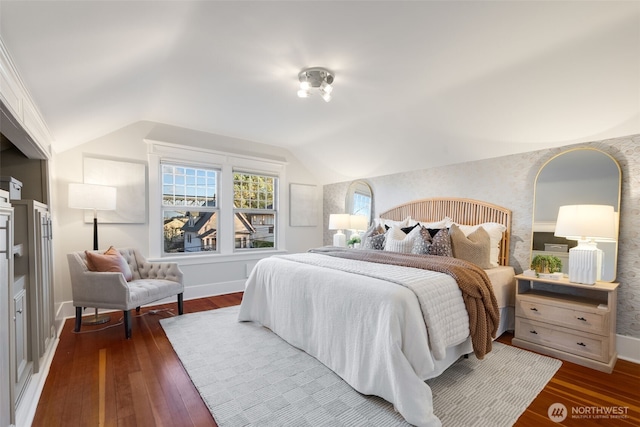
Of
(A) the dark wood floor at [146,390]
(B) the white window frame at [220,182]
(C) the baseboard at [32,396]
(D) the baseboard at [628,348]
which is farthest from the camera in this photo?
(B) the white window frame at [220,182]

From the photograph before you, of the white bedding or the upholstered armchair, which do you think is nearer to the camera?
the white bedding

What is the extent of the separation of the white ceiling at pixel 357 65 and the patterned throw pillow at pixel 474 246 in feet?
3.47

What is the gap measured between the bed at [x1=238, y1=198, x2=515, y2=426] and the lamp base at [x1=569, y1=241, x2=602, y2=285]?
563 millimetres

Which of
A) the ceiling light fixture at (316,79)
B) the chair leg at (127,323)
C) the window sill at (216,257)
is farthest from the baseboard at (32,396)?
the ceiling light fixture at (316,79)

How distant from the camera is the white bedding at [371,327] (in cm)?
166

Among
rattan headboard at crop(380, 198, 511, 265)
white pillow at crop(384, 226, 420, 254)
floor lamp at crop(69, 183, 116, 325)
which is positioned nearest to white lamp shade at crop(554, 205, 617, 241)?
rattan headboard at crop(380, 198, 511, 265)

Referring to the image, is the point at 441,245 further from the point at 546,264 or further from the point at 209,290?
the point at 209,290

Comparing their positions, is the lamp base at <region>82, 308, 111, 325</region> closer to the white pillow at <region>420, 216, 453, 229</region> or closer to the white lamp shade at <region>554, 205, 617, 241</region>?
the white pillow at <region>420, 216, 453, 229</region>

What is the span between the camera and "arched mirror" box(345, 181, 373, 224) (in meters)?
4.89

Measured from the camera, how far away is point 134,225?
12.4 feet

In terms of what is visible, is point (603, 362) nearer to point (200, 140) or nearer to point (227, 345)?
point (227, 345)

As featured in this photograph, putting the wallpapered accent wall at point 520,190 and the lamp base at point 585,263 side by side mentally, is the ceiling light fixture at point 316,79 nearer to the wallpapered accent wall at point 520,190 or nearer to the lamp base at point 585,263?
the wallpapered accent wall at point 520,190

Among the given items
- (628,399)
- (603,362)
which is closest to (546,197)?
(603,362)

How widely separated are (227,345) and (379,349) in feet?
5.13
